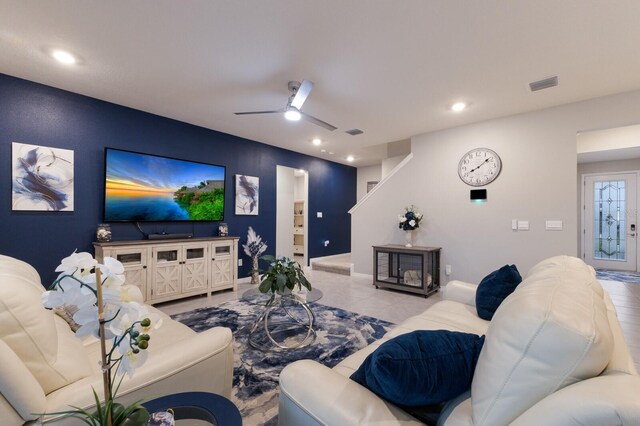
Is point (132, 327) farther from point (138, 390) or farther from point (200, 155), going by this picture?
point (200, 155)

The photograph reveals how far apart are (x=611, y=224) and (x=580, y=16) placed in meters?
6.29

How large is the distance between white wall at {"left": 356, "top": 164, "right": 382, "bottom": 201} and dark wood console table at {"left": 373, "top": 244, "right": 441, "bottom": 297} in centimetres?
351

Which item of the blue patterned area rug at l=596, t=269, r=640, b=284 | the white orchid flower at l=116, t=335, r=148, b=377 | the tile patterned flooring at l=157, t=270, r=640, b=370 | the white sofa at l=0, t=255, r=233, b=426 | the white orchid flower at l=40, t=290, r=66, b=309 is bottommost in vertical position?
the tile patterned flooring at l=157, t=270, r=640, b=370

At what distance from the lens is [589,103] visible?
3.39 m

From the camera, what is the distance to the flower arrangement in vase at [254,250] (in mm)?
4926

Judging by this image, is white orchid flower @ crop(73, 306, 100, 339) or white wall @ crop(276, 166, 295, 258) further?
white wall @ crop(276, 166, 295, 258)

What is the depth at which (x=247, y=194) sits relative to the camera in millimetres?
5109

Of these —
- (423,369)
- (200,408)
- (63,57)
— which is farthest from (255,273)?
(423,369)

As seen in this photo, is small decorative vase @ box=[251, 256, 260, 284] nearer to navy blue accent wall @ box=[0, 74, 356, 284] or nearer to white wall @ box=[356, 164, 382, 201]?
navy blue accent wall @ box=[0, 74, 356, 284]

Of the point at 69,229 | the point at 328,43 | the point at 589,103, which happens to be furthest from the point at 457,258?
the point at 69,229

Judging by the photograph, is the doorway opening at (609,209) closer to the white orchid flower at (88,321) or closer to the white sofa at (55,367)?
the white sofa at (55,367)

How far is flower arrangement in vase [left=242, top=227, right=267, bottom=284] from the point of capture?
4926mm

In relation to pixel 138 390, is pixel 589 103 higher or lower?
higher

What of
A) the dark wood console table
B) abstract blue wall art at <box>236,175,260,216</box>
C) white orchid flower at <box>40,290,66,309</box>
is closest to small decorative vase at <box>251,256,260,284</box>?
abstract blue wall art at <box>236,175,260,216</box>
